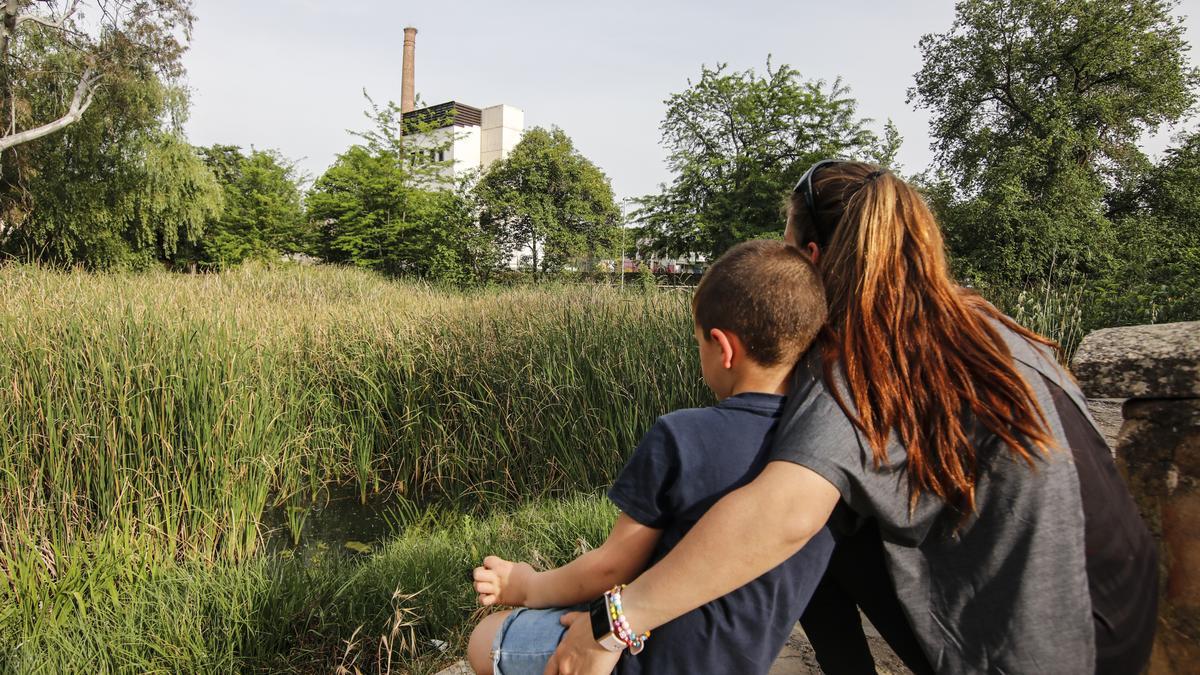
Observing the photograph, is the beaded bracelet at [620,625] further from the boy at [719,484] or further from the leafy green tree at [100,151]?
the leafy green tree at [100,151]

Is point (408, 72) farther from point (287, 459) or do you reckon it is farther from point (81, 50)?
point (287, 459)

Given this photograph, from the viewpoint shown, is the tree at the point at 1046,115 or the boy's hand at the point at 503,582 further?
the tree at the point at 1046,115

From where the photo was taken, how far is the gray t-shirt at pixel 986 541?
1.00 meters

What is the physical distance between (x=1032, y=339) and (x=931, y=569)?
44cm

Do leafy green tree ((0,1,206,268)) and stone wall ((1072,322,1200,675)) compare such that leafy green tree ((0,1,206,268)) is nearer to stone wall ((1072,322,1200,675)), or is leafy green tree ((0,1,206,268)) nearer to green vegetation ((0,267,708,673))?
green vegetation ((0,267,708,673))

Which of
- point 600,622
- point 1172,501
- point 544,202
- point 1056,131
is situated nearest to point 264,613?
point 600,622

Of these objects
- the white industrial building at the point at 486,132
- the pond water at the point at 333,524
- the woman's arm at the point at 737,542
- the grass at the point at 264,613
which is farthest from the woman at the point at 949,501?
the white industrial building at the point at 486,132

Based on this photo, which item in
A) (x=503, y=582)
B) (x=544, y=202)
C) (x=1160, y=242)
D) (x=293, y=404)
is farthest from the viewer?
(x=544, y=202)

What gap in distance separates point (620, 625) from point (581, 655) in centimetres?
9

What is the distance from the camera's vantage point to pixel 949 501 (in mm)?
1054

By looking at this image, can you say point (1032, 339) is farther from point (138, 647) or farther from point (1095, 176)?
point (1095, 176)

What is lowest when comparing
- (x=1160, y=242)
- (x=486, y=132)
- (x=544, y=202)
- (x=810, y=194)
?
(x=810, y=194)

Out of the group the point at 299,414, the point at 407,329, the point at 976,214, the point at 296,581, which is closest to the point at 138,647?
the point at 296,581

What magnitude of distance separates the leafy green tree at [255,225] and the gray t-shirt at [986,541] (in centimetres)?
1841
